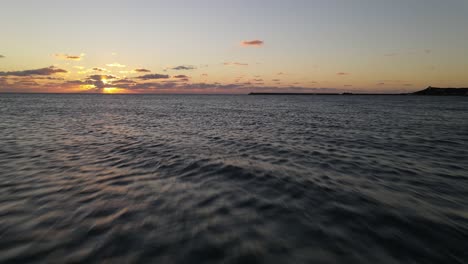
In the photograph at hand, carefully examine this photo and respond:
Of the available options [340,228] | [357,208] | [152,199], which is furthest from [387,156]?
[152,199]

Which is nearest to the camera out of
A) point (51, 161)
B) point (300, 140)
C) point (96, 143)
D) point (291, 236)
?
point (291, 236)

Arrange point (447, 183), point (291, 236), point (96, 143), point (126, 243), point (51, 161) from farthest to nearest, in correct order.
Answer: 1. point (96, 143)
2. point (51, 161)
3. point (447, 183)
4. point (291, 236)
5. point (126, 243)

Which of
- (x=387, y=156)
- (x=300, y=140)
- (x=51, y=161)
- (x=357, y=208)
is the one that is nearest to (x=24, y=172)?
(x=51, y=161)

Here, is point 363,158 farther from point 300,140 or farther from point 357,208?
point 357,208

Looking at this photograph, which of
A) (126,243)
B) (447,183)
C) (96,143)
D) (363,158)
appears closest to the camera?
(126,243)

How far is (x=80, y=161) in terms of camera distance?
11.4 m

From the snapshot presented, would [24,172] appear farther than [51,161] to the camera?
No

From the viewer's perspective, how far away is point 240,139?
18.4 meters

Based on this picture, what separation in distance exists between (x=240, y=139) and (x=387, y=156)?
1048 cm

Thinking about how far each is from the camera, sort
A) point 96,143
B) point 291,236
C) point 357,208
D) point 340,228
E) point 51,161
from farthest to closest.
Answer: point 96,143 < point 51,161 < point 357,208 < point 340,228 < point 291,236

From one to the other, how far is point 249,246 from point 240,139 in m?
13.6

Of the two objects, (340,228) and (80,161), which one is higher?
(340,228)

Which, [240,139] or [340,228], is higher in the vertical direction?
[340,228]

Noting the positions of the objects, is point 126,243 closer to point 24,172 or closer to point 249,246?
point 249,246
